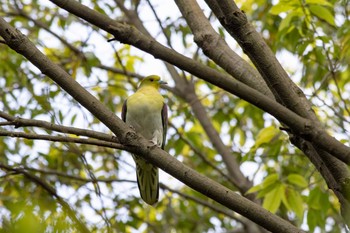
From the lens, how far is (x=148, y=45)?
232 centimetres

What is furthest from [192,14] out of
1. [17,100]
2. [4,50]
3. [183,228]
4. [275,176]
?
[183,228]

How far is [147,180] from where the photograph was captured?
5.37m

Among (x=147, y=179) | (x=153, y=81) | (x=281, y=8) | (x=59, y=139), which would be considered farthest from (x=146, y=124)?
(x=59, y=139)

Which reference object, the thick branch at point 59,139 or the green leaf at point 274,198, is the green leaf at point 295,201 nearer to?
the green leaf at point 274,198

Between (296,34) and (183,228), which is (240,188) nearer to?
(183,228)

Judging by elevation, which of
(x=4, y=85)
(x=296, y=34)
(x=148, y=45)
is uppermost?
(x=4, y=85)

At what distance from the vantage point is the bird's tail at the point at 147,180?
5242 millimetres

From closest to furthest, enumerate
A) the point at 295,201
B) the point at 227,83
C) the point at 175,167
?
the point at 227,83, the point at 175,167, the point at 295,201

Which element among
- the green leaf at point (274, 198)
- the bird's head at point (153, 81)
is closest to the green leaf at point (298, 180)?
the green leaf at point (274, 198)

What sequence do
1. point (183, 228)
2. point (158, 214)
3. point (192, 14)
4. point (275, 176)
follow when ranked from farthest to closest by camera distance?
1. point (158, 214)
2. point (183, 228)
3. point (275, 176)
4. point (192, 14)

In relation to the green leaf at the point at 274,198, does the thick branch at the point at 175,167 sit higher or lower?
lower

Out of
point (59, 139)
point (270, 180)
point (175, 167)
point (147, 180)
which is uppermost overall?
point (147, 180)

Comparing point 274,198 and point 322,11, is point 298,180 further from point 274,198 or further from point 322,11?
point 322,11

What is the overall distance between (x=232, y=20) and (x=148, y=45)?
0.39 meters
